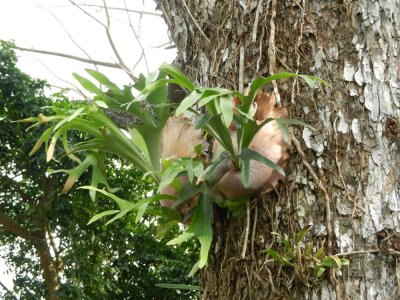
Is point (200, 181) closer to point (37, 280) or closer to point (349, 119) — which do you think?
point (349, 119)

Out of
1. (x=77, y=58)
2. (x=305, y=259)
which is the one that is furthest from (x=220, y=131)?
(x=77, y=58)

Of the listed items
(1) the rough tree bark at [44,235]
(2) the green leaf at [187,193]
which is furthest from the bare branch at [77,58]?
(1) the rough tree bark at [44,235]

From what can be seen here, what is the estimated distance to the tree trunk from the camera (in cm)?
109

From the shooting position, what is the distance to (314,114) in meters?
1.20

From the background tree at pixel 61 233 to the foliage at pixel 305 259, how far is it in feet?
14.5

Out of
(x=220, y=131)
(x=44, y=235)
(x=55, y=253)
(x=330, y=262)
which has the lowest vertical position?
(x=330, y=262)

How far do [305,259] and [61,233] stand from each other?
4850 millimetres

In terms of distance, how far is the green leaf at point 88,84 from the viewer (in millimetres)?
1372

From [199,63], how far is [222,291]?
21.4 inches

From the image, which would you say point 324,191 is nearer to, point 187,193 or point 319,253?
point 319,253

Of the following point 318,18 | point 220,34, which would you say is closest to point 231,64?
point 220,34

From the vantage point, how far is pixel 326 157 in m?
1.16

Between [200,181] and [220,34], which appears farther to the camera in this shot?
A: [220,34]

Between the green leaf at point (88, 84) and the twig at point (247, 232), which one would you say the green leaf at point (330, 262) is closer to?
the twig at point (247, 232)
